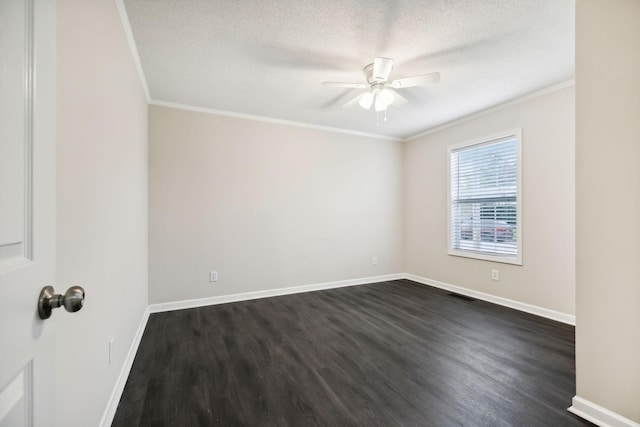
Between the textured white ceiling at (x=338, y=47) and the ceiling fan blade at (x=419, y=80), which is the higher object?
the textured white ceiling at (x=338, y=47)

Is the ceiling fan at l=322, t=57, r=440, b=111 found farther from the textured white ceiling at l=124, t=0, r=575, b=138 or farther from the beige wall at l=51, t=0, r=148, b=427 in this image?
the beige wall at l=51, t=0, r=148, b=427

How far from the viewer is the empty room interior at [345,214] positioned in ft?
4.59

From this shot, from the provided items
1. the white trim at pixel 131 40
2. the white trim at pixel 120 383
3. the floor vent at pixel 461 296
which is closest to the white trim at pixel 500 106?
the floor vent at pixel 461 296

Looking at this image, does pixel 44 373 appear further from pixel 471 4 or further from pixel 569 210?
pixel 569 210

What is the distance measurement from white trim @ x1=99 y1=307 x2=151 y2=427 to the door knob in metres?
1.26

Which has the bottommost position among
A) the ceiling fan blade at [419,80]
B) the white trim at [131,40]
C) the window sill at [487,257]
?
the window sill at [487,257]

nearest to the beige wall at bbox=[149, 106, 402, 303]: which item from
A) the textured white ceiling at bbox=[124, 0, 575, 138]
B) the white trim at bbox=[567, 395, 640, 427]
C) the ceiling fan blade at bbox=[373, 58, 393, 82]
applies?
the textured white ceiling at bbox=[124, 0, 575, 138]

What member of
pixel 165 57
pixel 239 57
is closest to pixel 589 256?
pixel 239 57

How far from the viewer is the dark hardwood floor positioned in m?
1.58

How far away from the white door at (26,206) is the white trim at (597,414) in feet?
7.95

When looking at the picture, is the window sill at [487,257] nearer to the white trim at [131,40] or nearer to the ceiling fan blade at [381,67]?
the ceiling fan blade at [381,67]

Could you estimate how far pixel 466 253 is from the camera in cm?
391

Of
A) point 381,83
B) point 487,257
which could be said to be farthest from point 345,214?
point 381,83

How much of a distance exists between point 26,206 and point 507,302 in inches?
168
